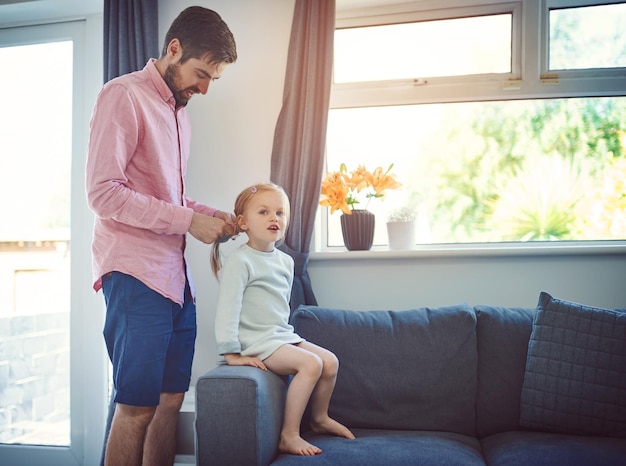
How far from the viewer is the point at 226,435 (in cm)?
161

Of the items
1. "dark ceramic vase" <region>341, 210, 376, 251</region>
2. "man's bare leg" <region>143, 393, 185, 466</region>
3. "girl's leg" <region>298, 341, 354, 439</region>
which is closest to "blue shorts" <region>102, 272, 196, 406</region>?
"man's bare leg" <region>143, 393, 185, 466</region>

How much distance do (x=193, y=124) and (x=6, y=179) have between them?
1178mm

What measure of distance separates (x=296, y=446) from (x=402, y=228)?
47.2 inches

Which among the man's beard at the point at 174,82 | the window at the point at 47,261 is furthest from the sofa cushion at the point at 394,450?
the window at the point at 47,261

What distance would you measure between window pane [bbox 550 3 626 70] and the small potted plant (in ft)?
3.21

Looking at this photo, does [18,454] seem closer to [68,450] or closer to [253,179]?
[68,450]

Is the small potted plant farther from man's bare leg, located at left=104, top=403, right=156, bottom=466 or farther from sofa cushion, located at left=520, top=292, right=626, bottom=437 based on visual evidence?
man's bare leg, located at left=104, top=403, right=156, bottom=466

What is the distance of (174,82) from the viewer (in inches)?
75.4

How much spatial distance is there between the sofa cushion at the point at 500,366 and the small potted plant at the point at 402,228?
0.56 metres

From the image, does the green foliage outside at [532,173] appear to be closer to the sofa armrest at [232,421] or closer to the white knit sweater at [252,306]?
the white knit sweater at [252,306]

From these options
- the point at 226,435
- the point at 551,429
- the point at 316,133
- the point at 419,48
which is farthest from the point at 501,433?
the point at 419,48

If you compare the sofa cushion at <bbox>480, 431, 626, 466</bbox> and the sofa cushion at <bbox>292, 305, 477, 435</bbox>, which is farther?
the sofa cushion at <bbox>292, 305, 477, 435</bbox>

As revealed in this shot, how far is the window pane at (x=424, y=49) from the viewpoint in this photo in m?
2.67

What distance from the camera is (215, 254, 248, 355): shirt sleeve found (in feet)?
6.14
